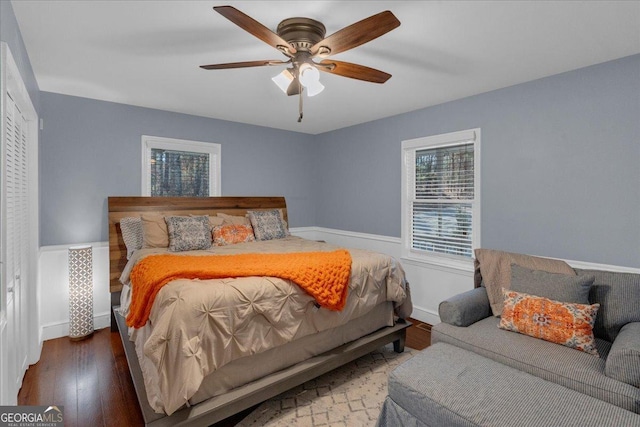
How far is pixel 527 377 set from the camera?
174 centimetres

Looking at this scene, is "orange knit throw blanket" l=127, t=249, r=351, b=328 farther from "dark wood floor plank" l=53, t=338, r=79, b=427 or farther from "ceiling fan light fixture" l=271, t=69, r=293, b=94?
"ceiling fan light fixture" l=271, t=69, r=293, b=94

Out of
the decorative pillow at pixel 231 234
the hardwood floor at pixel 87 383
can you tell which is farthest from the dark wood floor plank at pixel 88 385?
the decorative pillow at pixel 231 234

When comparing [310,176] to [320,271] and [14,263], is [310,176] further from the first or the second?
[14,263]

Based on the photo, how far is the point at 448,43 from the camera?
2311 millimetres

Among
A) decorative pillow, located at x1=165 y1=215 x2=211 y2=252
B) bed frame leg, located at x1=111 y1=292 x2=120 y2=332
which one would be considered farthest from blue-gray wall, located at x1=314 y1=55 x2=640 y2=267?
bed frame leg, located at x1=111 y1=292 x2=120 y2=332

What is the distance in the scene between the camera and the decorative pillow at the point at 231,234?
3.78 metres

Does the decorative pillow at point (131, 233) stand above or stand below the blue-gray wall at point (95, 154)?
below

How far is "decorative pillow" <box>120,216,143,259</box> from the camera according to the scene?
3.47m

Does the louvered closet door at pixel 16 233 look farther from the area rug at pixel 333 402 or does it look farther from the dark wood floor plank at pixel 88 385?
the area rug at pixel 333 402

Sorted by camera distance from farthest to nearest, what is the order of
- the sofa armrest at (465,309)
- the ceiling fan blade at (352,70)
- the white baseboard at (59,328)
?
the white baseboard at (59,328) < the sofa armrest at (465,309) < the ceiling fan blade at (352,70)

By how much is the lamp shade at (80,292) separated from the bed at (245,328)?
49 centimetres

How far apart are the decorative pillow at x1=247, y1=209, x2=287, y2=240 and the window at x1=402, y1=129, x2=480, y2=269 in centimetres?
159

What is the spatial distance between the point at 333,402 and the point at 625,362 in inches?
67.8

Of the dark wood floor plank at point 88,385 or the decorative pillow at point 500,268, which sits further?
the decorative pillow at point 500,268
